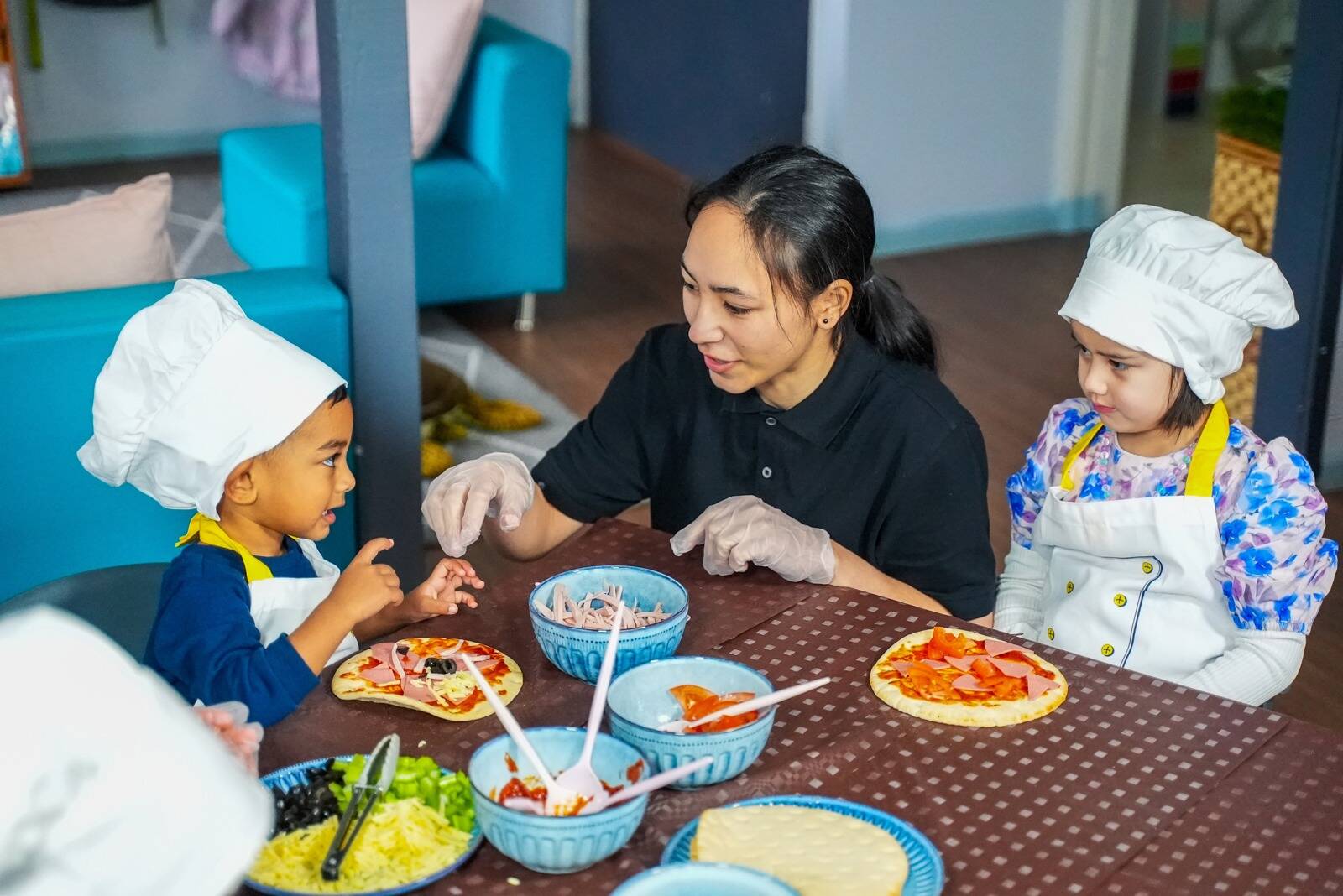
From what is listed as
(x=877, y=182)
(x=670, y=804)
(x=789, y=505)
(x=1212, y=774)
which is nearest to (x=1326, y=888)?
(x=1212, y=774)

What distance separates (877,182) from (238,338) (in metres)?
3.87

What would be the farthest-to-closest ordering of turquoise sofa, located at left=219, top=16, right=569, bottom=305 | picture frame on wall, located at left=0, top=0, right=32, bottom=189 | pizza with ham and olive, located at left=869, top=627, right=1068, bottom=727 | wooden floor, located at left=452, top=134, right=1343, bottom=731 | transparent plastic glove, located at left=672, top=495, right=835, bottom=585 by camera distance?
picture frame on wall, located at left=0, top=0, right=32, bottom=189 → turquoise sofa, located at left=219, top=16, right=569, bottom=305 → wooden floor, located at left=452, top=134, right=1343, bottom=731 → transparent plastic glove, located at left=672, top=495, right=835, bottom=585 → pizza with ham and olive, located at left=869, top=627, right=1068, bottom=727

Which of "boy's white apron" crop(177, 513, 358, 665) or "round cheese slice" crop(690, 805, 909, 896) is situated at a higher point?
"round cheese slice" crop(690, 805, 909, 896)

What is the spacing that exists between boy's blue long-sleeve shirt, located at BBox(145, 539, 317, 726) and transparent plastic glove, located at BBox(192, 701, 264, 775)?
0.16m

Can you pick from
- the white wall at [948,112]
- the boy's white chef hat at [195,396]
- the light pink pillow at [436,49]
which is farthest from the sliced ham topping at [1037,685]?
the white wall at [948,112]

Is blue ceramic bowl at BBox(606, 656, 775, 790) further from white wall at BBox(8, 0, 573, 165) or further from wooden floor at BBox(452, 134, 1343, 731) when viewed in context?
white wall at BBox(8, 0, 573, 165)

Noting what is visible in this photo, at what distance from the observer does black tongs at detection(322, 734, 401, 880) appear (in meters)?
1.20

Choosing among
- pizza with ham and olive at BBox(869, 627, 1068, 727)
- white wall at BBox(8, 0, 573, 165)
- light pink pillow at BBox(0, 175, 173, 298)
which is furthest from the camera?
white wall at BBox(8, 0, 573, 165)

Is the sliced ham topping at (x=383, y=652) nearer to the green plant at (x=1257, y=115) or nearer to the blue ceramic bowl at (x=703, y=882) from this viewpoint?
the blue ceramic bowl at (x=703, y=882)

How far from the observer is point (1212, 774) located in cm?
134

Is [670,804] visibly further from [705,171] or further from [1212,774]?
[705,171]

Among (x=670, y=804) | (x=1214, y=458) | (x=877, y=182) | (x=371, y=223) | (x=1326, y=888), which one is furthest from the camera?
(x=877, y=182)

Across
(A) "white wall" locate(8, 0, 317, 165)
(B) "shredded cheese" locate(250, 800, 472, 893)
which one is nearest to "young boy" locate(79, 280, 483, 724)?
(B) "shredded cheese" locate(250, 800, 472, 893)

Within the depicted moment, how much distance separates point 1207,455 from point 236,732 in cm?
116
